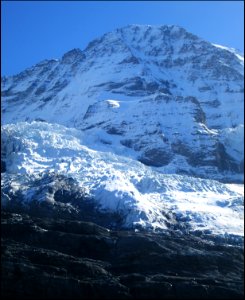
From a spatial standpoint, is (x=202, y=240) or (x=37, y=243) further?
(x=202, y=240)

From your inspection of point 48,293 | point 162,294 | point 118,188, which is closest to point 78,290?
point 48,293

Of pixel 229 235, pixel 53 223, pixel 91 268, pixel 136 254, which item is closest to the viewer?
pixel 91 268

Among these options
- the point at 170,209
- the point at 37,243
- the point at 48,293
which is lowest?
the point at 48,293

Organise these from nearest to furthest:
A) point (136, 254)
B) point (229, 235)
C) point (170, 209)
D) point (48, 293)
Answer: point (48, 293)
point (136, 254)
point (229, 235)
point (170, 209)

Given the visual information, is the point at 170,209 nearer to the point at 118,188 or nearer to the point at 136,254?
the point at 118,188

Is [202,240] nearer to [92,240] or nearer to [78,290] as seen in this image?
[92,240]

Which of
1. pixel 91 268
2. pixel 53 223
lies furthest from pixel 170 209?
pixel 91 268

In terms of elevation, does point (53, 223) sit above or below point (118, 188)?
below
